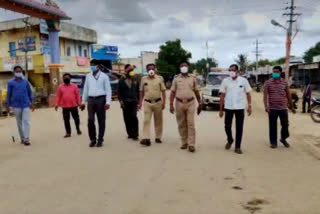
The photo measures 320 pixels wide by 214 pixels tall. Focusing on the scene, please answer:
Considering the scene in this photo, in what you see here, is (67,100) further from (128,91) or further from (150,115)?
(150,115)

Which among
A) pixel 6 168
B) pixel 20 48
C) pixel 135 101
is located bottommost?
pixel 6 168

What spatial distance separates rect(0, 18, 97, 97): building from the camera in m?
34.0

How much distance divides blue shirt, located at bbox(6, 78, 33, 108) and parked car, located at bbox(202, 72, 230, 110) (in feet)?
41.6

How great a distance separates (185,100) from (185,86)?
0.31 metres

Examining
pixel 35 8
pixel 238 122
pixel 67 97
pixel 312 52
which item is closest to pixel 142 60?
pixel 35 8

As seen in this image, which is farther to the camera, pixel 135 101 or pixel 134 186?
pixel 135 101

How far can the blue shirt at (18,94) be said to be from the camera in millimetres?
9984

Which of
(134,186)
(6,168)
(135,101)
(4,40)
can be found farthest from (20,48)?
(134,186)

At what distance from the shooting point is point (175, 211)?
15.4 feet

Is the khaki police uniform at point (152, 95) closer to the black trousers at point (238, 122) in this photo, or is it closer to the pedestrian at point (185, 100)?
the pedestrian at point (185, 100)

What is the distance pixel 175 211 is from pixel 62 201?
1473mm

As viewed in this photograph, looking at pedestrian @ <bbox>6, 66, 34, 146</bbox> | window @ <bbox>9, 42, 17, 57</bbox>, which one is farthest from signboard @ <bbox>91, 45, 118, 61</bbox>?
pedestrian @ <bbox>6, 66, 34, 146</bbox>

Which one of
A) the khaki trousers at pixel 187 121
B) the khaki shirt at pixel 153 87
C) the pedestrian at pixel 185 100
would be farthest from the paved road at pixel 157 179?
the khaki shirt at pixel 153 87

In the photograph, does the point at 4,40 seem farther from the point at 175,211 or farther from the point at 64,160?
the point at 175,211
